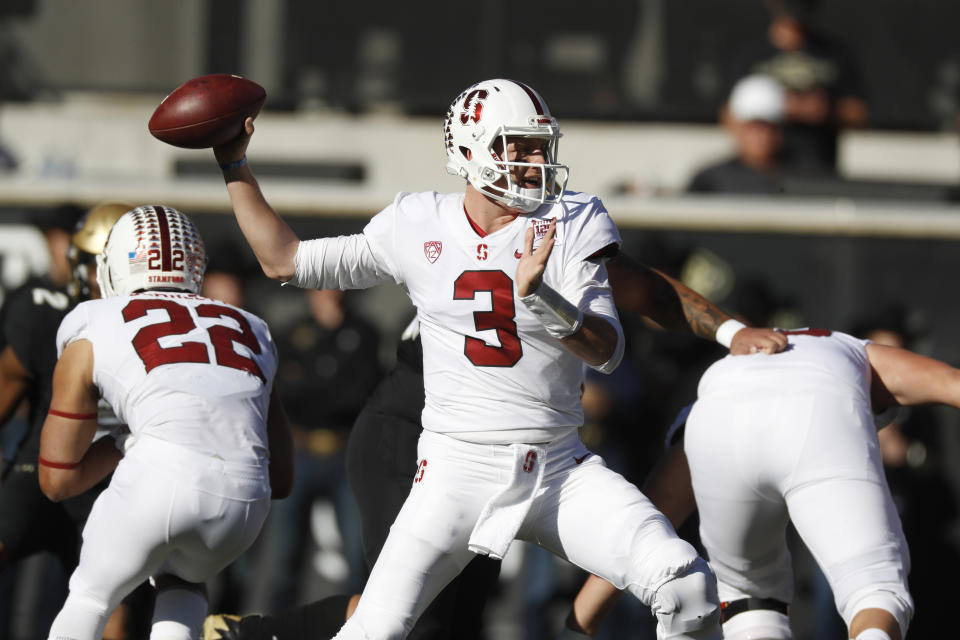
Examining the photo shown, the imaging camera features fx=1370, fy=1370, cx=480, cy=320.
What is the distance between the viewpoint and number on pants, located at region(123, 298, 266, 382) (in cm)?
429

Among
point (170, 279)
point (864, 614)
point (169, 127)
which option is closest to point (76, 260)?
point (170, 279)

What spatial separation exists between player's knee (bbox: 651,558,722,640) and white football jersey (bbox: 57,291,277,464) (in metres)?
1.36

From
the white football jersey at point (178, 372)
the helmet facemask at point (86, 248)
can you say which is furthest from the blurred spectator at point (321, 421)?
the white football jersey at point (178, 372)

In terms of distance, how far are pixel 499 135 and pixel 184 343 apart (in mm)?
1189

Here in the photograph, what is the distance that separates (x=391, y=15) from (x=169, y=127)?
6979 mm

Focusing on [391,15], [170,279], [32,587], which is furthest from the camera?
[391,15]

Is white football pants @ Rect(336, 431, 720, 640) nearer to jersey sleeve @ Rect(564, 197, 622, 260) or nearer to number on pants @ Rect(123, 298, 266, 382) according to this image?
jersey sleeve @ Rect(564, 197, 622, 260)

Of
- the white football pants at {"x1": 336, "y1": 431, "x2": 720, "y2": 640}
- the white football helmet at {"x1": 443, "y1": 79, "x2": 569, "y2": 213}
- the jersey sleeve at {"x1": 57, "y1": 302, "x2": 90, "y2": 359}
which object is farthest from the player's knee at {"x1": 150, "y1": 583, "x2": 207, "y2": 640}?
the white football helmet at {"x1": 443, "y1": 79, "x2": 569, "y2": 213}

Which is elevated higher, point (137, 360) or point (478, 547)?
point (137, 360)

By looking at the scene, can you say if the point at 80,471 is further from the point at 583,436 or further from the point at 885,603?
the point at 583,436

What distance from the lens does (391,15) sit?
433 inches

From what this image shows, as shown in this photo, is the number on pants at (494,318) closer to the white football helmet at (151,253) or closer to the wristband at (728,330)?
the wristband at (728,330)

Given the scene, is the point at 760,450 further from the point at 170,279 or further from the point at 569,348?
the point at 170,279

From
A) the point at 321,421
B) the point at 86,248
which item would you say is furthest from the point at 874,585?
the point at 321,421
